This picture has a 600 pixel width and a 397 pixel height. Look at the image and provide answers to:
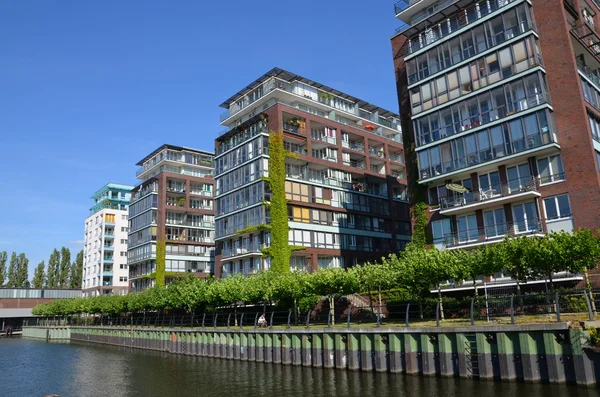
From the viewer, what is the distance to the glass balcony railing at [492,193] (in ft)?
139

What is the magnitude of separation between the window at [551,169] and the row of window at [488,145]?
5.60 feet

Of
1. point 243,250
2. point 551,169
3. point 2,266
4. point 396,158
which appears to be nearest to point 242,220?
point 243,250

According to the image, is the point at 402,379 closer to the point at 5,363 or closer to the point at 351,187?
the point at 5,363

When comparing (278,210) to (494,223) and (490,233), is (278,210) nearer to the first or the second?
(490,233)

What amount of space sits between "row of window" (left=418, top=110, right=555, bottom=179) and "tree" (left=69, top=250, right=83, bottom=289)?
118027 millimetres

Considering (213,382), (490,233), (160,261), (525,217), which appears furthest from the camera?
(160,261)

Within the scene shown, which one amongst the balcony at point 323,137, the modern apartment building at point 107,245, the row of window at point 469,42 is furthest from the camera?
the modern apartment building at point 107,245

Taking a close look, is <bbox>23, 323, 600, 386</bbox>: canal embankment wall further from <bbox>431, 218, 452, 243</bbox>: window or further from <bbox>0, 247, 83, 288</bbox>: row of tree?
<bbox>0, 247, 83, 288</bbox>: row of tree

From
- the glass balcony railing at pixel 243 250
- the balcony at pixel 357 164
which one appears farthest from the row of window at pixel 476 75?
the balcony at pixel 357 164

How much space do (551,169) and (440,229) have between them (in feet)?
37.8

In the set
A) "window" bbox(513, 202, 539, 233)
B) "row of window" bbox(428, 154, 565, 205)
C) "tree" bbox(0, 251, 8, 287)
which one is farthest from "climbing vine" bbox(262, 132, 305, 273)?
"tree" bbox(0, 251, 8, 287)

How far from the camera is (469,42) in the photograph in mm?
47562

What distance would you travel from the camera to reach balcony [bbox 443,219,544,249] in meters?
41.8

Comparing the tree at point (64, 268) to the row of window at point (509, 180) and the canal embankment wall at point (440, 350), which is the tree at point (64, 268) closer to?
the canal embankment wall at point (440, 350)
